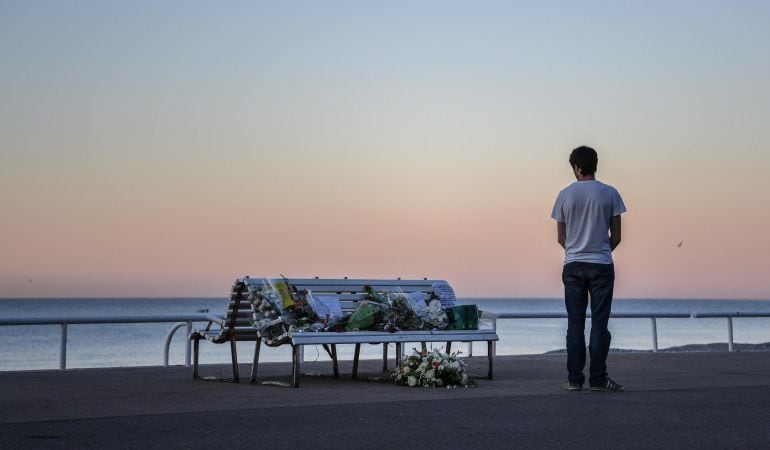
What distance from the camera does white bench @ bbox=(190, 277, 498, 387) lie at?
11.1 m

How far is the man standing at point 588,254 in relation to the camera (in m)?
10.3

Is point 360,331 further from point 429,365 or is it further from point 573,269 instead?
point 573,269

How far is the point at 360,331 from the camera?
11.5 meters

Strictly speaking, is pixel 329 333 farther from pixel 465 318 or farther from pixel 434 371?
pixel 465 318

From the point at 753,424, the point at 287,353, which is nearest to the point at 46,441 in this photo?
the point at 753,424

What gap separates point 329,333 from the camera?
36.4 ft

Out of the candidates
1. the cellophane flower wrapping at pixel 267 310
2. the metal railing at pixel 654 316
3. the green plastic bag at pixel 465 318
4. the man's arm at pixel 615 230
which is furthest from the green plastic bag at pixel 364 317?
the metal railing at pixel 654 316

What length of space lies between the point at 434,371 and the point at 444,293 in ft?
6.00

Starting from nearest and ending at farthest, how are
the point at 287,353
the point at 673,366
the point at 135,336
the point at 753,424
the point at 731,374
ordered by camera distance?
the point at 753,424
the point at 731,374
the point at 673,366
the point at 287,353
the point at 135,336

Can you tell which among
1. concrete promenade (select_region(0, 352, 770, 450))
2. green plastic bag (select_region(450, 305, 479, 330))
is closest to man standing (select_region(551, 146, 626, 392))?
concrete promenade (select_region(0, 352, 770, 450))

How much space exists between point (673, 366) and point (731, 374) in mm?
1439

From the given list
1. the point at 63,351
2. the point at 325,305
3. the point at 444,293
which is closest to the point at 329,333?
the point at 325,305

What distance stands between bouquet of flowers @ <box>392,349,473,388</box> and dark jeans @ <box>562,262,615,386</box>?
1.26 meters

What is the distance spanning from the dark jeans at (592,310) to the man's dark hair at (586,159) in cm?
84
